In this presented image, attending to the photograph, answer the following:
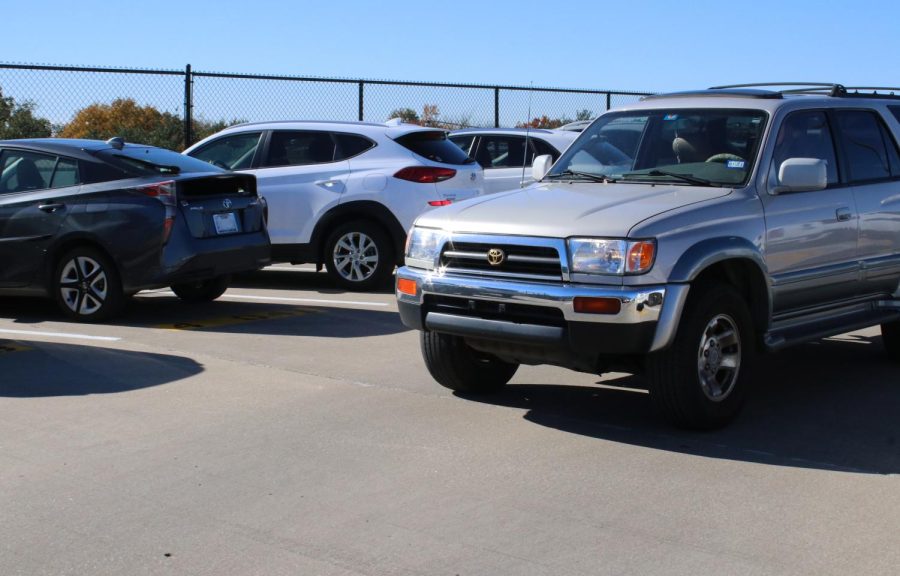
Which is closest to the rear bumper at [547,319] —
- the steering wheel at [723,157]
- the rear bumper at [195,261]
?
the steering wheel at [723,157]

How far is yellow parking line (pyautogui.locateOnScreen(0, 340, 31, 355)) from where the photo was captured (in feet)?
28.2

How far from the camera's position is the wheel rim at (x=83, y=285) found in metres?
9.95

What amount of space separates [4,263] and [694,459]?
679cm

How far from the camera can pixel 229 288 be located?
1258 cm

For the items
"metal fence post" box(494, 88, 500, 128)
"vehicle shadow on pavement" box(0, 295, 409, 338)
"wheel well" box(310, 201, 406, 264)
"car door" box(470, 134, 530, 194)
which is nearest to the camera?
"vehicle shadow on pavement" box(0, 295, 409, 338)

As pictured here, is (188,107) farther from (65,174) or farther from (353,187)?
(65,174)

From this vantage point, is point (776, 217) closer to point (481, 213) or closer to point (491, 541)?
point (481, 213)

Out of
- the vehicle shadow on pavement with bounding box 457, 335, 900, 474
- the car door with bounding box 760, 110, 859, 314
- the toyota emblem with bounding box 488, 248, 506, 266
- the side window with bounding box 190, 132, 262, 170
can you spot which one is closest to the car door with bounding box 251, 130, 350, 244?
the side window with bounding box 190, 132, 262, 170

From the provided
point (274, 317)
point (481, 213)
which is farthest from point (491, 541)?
point (274, 317)

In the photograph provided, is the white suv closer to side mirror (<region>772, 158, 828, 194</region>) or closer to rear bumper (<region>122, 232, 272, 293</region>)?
rear bumper (<region>122, 232, 272, 293</region>)

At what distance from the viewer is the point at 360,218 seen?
12.3 metres

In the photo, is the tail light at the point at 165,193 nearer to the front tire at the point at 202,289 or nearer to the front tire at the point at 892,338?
the front tire at the point at 202,289

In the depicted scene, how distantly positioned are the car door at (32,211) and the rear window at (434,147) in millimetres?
3651

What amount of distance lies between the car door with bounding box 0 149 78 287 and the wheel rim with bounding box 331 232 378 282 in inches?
122
